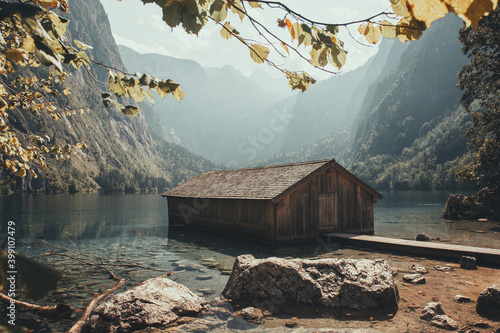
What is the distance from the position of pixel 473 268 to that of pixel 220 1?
1489 cm

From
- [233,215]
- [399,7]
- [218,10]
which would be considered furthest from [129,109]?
[233,215]

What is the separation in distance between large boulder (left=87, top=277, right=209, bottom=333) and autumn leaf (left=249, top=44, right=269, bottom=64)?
727cm

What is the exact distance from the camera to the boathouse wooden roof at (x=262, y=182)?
20081 mm

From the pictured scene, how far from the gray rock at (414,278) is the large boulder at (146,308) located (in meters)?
7.13

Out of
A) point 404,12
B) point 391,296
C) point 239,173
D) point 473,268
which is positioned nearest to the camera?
point 404,12

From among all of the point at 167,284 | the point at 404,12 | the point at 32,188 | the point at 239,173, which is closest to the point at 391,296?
the point at 167,284

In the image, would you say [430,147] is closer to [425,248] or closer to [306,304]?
[425,248]

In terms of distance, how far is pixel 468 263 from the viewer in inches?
526

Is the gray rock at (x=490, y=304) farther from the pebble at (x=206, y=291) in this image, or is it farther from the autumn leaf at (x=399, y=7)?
the autumn leaf at (x=399, y=7)

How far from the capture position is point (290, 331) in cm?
780

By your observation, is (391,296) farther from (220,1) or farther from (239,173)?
(239,173)

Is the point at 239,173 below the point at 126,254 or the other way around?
the other way around

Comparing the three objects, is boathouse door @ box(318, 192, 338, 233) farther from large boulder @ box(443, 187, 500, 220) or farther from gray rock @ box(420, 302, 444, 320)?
large boulder @ box(443, 187, 500, 220)

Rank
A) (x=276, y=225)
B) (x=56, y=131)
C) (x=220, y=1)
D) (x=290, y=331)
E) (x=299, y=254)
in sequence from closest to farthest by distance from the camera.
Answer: (x=220, y=1), (x=290, y=331), (x=299, y=254), (x=276, y=225), (x=56, y=131)
